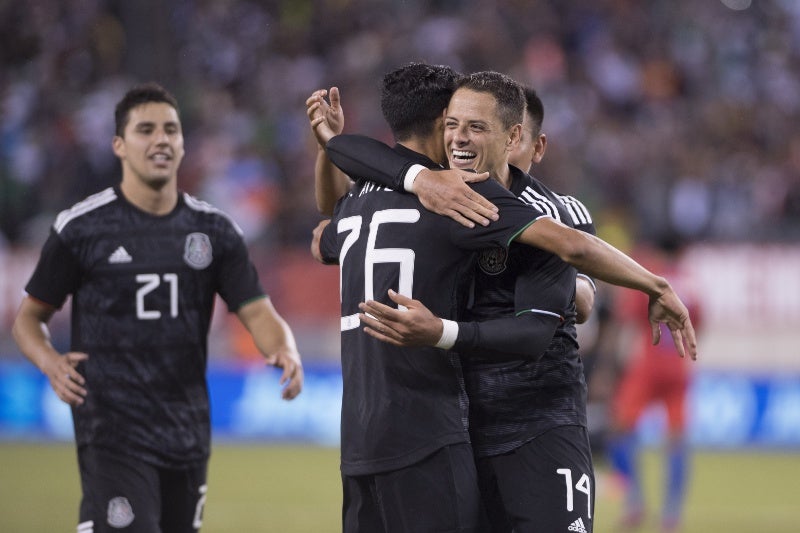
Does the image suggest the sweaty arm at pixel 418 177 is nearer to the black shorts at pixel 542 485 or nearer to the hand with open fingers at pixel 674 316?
the hand with open fingers at pixel 674 316

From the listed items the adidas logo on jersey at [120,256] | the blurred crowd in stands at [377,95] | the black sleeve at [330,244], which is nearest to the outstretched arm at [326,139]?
the black sleeve at [330,244]

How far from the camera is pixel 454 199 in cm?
452

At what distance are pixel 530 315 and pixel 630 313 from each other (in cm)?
695

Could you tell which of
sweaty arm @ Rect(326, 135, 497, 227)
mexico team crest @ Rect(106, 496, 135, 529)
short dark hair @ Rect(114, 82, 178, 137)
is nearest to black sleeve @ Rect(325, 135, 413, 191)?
sweaty arm @ Rect(326, 135, 497, 227)

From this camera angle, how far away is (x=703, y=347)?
16.0m

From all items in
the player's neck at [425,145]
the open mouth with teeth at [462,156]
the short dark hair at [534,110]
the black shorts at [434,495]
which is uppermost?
the short dark hair at [534,110]

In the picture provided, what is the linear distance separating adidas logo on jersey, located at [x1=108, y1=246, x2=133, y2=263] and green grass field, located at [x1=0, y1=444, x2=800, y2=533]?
4138mm

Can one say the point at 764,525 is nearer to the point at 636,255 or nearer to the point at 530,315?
the point at 636,255

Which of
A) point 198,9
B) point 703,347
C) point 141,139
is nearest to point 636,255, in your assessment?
point 703,347

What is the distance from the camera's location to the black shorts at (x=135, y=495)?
5840 millimetres

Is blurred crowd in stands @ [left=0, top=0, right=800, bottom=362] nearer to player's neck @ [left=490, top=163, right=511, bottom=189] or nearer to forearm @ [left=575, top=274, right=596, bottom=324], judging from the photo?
forearm @ [left=575, top=274, right=596, bottom=324]

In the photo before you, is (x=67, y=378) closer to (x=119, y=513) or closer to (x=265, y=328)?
(x=119, y=513)

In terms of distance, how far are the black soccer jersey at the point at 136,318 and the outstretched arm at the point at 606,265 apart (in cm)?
233

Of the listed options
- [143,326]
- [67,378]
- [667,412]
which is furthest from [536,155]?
[667,412]
